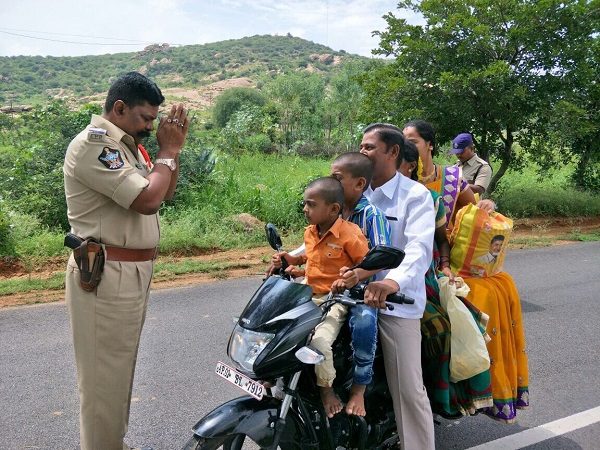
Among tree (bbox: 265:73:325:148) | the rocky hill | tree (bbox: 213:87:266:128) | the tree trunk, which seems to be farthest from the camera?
the rocky hill

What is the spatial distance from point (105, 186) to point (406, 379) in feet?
5.27

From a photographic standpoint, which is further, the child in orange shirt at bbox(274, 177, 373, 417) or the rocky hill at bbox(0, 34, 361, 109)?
the rocky hill at bbox(0, 34, 361, 109)

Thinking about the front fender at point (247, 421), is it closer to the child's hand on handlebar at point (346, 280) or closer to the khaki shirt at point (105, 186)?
the child's hand on handlebar at point (346, 280)

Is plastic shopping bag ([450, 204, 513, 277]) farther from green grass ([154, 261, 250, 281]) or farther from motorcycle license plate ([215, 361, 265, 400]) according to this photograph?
green grass ([154, 261, 250, 281])

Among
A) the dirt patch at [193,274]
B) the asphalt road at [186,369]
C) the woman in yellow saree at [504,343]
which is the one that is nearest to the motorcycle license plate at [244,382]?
the asphalt road at [186,369]

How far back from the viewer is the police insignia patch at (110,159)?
2334mm

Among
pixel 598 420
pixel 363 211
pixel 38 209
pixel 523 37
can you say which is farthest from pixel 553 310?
pixel 38 209

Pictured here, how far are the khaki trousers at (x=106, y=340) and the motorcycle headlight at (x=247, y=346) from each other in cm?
57

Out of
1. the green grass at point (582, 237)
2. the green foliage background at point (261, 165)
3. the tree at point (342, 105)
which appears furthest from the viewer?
the tree at point (342, 105)

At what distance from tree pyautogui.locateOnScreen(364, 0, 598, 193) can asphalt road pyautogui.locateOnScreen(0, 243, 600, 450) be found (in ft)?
17.0

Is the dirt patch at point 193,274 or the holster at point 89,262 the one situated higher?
the holster at point 89,262

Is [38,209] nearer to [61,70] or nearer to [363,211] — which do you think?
[363,211]

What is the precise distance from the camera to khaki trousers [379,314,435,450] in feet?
8.47

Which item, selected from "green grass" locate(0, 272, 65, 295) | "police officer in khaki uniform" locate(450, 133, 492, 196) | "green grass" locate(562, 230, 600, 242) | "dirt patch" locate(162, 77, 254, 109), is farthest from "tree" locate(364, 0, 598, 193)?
"dirt patch" locate(162, 77, 254, 109)
